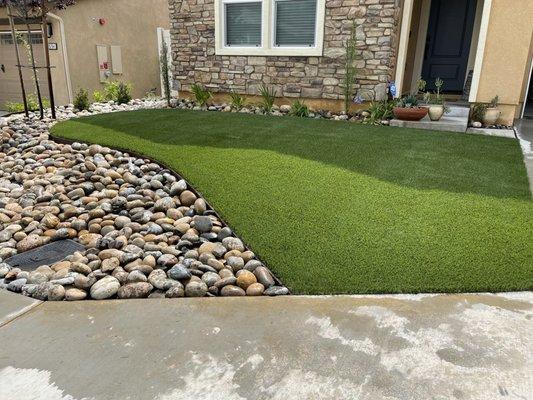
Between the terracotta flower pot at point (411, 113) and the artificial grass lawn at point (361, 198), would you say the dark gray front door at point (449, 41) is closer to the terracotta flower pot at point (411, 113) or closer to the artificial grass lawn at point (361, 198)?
the terracotta flower pot at point (411, 113)

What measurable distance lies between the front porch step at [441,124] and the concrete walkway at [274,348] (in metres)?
4.22

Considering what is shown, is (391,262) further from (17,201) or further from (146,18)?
(146,18)

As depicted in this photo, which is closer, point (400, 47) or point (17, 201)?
point (17, 201)

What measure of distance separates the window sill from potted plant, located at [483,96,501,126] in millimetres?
2722

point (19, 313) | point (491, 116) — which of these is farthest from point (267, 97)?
point (19, 313)

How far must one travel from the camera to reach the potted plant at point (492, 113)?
612 centimetres

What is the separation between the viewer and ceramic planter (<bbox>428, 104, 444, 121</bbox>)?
19.7 feet

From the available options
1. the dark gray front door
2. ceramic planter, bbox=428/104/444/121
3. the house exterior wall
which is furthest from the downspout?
ceramic planter, bbox=428/104/444/121

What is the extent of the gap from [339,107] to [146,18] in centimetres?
814

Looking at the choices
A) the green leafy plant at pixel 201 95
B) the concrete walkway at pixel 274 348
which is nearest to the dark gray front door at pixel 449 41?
the green leafy plant at pixel 201 95

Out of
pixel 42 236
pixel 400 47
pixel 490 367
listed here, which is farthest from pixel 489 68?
pixel 42 236

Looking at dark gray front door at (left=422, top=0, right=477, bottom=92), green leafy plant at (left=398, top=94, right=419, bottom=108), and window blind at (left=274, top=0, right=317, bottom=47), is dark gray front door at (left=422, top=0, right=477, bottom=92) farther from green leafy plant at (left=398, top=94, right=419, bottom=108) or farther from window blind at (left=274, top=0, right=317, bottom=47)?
window blind at (left=274, top=0, right=317, bottom=47)

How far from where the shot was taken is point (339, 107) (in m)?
7.04

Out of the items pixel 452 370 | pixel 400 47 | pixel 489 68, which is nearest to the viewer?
pixel 452 370
